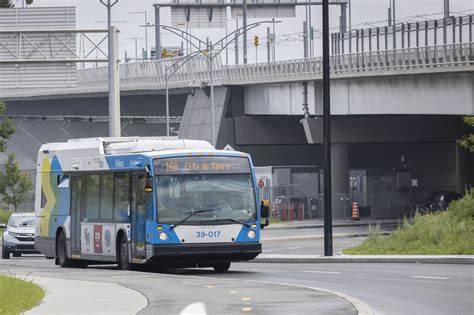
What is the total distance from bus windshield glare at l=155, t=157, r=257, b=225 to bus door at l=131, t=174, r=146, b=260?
0.61m

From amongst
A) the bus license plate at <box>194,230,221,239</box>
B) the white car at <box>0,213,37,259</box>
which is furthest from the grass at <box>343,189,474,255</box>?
the white car at <box>0,213,37,259</box>

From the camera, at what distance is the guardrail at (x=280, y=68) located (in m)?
51.4

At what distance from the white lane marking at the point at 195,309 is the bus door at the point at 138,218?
10.2m

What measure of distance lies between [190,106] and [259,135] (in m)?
6.06

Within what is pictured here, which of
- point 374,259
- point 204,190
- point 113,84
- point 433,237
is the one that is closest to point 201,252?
point 204,190

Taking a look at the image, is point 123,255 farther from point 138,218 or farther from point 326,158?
point 326,158

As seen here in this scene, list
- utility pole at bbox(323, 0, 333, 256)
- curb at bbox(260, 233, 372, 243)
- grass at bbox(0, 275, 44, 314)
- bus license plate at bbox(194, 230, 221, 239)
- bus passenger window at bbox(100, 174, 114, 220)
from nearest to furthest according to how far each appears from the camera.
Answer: grass at bbox(0, 275, 44, 314)
bus license plate at bbox(194, 230, 221, 239)
bus passenger window at bbox(100, 174, 114, 220)
utility pole at bbox(323, 0, 333, 256)
curb at bbox(260, 233, 372, 243)

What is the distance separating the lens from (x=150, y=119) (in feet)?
305

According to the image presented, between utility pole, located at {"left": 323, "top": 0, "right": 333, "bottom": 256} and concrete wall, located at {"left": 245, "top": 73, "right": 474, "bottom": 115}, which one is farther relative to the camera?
concrete wall, located at {"left": 245, "top": 73, "right": 474, "bottom": 115}

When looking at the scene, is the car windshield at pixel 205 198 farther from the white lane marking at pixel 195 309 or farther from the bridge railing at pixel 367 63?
the bridge railing at pixel 367 63

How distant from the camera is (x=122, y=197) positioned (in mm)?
28703

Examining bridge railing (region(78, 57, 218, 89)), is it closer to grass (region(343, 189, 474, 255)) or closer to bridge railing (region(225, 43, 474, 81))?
bridge railing (region(225, 43, 474, 81))

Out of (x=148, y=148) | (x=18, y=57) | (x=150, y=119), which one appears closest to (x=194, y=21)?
(x=150, y=119)

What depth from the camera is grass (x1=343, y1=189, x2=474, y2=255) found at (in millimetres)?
31094
